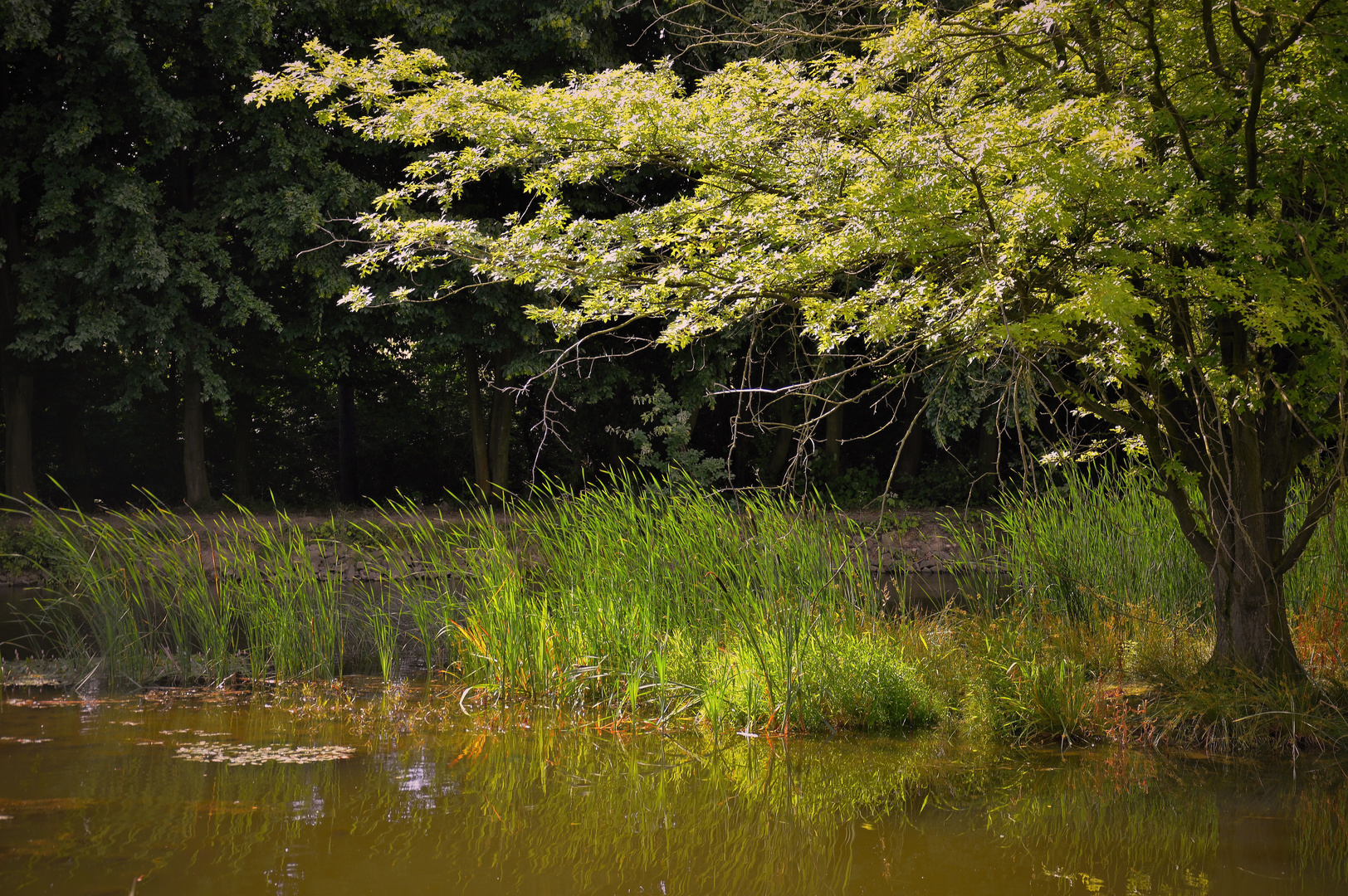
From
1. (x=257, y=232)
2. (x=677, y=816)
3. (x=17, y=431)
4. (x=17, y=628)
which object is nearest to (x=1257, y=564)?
(x=677, y=816)

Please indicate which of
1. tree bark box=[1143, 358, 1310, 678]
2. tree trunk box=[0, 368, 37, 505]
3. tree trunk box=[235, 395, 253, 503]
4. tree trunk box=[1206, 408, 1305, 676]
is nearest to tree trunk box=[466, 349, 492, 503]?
tree trunk box=[235, 395, 253, 503]

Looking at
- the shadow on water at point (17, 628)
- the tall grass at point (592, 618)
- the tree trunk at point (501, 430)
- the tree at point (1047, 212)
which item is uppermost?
the tree at point (1047, 212)

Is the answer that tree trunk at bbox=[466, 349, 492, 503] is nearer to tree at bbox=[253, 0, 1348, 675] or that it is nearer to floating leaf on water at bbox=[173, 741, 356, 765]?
tree at bbox=[253, 0, 1348, 675]

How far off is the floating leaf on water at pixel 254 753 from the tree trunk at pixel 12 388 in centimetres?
1051

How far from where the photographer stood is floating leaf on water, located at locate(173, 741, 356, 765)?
4.89 metres

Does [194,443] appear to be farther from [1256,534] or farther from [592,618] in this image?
[1256,534]

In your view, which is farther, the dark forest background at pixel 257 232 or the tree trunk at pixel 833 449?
the tree trunk at pixel 833 449

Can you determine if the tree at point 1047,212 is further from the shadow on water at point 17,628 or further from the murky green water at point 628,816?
the shadow on water at point 17,628

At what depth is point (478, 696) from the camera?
20.4 feet

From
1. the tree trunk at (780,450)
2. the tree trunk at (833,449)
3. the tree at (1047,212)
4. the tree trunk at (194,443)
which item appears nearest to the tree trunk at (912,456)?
the tree trunk at (833,449)

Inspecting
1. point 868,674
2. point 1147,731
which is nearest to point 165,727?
point 868,674

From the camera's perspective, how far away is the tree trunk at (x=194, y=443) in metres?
14.1

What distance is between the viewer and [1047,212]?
13.9 ft

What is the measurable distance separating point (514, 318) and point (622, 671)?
310 inches
